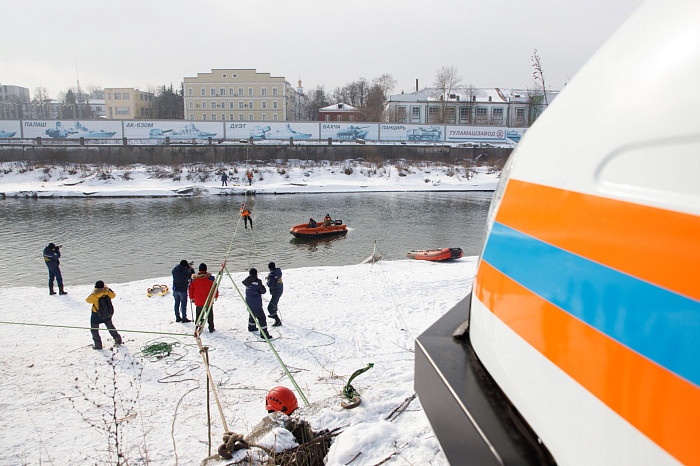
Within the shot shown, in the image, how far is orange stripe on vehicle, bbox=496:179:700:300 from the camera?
98cm

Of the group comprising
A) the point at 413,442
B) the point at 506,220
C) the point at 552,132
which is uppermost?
the point at 552,132

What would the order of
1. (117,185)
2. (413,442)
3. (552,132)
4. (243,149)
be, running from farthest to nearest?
(243,149)
(117,185)
(413,442)
(552,132)

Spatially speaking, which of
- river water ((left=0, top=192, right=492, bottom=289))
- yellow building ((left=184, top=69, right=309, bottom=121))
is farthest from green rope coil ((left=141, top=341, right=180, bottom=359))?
yellow building ((left=184, top=69, right=309, bottom=121))

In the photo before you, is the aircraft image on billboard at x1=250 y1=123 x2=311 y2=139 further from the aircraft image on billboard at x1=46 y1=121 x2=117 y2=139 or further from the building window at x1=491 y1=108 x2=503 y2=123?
the building window at x1=491 y1=108 x2=503 y2=123

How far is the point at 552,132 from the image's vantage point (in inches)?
62.6

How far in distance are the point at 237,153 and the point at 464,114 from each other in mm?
39969

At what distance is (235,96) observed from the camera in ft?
256

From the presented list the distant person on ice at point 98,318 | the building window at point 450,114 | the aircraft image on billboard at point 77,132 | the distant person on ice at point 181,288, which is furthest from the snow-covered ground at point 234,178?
the distant person on ice at point 98,318

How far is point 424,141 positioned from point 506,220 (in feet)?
179

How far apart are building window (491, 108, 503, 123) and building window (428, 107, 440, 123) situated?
858cm

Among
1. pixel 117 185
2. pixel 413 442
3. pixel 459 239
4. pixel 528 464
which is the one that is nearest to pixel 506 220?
pixel 528 464

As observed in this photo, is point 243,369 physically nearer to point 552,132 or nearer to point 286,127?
point 552,132

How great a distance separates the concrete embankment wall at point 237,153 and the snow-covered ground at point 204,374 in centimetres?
3768

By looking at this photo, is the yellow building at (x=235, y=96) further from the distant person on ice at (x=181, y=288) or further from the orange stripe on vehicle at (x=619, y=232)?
the orange stripe on vehicle at (x=619, y=232)
